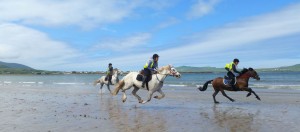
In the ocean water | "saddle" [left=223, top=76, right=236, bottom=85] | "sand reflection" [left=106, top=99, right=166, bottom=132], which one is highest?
"saddle" [left=223, top=76, right=236, bottom=85]

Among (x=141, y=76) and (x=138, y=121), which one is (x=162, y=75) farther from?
(x=138, y=121)

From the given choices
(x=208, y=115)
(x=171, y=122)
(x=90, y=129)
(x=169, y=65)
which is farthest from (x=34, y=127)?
(x=169, y=65)

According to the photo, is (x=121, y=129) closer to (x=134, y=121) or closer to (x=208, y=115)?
(x=134, y=121)

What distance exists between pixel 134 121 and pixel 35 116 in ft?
11.8

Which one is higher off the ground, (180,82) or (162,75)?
(162,75)

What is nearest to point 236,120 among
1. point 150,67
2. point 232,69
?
point 150,67

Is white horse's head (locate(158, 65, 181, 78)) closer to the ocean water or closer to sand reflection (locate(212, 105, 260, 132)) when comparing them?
sand reflection (locate(212, 105, 260, 132))

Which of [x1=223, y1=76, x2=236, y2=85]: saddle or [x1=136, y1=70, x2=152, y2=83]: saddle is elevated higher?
[x1=136, y1=70, x2=152, y2=83]: saddle

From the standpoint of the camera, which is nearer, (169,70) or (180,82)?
(169,70)

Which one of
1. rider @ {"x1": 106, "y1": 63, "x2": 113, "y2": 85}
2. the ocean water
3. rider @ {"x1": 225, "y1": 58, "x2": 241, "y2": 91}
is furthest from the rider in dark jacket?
the ocean water

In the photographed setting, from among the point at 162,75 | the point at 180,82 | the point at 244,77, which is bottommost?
the point at 180,82

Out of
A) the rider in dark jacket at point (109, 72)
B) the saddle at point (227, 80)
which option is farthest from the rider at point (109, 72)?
the saddle at point (227, 80)

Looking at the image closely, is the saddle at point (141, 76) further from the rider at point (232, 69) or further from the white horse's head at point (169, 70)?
the rider at point (232, 69)

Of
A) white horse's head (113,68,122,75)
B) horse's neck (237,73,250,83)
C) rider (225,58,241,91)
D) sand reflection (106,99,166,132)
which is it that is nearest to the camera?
sand reflection (106,99,166,132)
